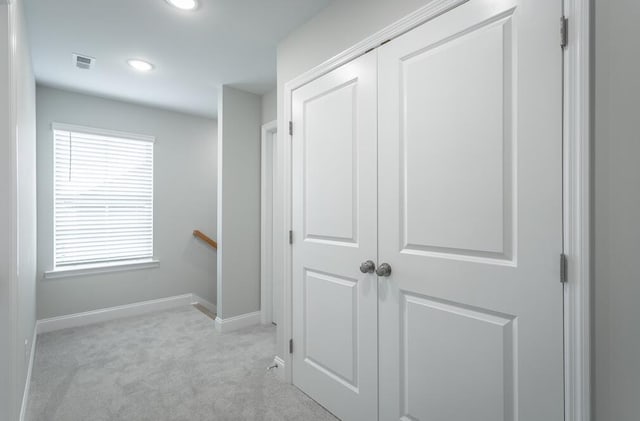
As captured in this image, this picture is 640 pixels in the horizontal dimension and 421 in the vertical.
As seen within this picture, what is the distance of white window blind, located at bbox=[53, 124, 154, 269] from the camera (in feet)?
10.7

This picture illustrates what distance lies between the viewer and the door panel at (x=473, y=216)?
3.44ft

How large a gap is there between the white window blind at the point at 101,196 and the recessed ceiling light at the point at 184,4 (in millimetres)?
2221

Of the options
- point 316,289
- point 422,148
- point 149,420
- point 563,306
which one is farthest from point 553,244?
point 149,420

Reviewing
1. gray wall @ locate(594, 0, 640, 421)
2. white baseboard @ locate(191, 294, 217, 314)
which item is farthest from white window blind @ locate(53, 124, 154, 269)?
gray wall @ locate(594, 0, 640, 421)

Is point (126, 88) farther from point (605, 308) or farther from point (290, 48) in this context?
point (605, 308)

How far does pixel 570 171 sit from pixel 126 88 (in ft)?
12.3

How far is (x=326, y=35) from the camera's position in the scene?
1.94 m

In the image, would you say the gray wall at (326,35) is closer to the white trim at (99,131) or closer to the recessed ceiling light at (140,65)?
the recessed ceiling light at (140,65)

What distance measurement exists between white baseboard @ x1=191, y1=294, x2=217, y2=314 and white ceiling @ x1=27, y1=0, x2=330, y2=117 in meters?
2.52

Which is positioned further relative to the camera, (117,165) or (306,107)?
(117,165)

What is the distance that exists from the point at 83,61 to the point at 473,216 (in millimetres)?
3172

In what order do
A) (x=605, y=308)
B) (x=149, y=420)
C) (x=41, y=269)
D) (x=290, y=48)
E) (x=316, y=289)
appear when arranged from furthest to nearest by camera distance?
(x=41, y=269)
(x=290, y=48)
(x=316, y=289)
(x=149, y=420)
(x=605, y=308)

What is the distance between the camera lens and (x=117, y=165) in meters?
3.59

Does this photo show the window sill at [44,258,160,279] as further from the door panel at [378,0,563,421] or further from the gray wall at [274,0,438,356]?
the door panel at [378,0,563,421]
